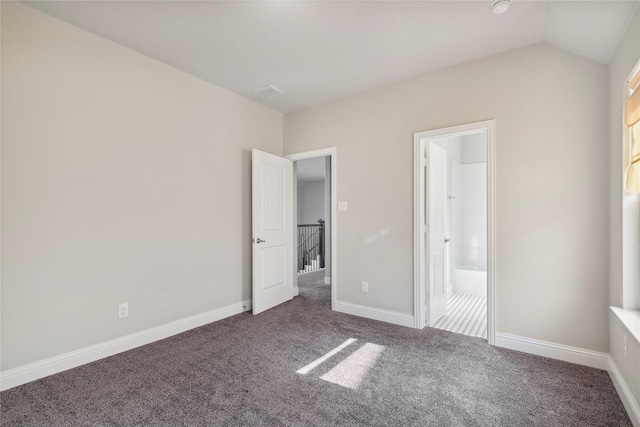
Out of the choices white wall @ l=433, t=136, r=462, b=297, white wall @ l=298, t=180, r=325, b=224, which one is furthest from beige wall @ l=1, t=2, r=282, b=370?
white wall @ l=298, t=180, r=325, b=224

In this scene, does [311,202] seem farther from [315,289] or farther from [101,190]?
[101,190]

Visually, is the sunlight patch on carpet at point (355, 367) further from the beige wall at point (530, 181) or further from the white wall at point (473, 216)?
→ the white wall at point (473, 216)

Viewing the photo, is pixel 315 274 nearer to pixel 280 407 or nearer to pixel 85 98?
pixel 280 407

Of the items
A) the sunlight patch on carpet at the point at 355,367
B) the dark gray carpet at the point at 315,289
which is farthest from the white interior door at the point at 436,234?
the dark gray carpet at the point at 315,289

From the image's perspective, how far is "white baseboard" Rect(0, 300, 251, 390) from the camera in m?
2.07

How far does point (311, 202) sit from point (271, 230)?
7859 mm

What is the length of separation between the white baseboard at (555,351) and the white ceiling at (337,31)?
2.23 metres

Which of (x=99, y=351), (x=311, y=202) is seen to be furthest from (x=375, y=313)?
(x=311, y=202)

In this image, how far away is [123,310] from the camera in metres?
2.62

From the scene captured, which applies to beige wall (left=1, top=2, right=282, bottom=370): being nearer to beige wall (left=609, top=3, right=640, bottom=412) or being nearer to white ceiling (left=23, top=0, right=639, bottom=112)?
white ceiling (left=23, top=0, right=639, bottom=112)

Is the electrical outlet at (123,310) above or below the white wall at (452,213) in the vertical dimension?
below

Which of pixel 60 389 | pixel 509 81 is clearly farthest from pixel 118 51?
pixel 509 81

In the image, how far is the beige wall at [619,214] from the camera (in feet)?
5.72

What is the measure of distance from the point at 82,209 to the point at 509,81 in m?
3.78
